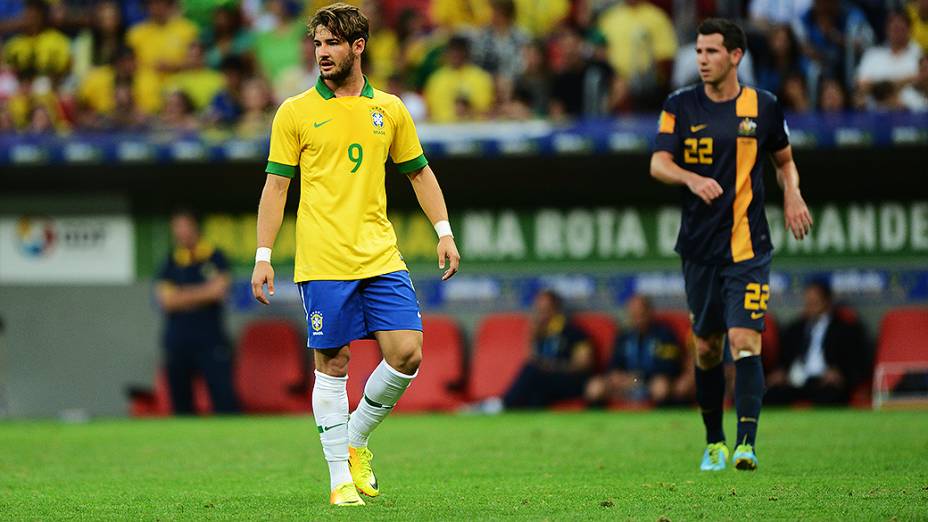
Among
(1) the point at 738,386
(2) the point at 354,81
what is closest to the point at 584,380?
(1) the point at 738,386

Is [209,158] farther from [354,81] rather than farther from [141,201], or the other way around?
[354,81]

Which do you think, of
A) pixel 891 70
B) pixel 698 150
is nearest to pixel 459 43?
pixel 891 70

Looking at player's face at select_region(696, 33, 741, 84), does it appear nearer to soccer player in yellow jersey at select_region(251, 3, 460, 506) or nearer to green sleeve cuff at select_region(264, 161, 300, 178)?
soccer player in yellow jersey at select_region(251, 3, 460, 506)

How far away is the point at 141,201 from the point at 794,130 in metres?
6.78

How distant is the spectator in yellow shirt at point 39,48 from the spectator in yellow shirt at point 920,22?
8.98 metres

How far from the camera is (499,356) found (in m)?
14.8

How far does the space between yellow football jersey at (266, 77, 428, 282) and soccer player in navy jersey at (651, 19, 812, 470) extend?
6.52 feet

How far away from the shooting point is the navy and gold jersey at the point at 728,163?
25.6 feet

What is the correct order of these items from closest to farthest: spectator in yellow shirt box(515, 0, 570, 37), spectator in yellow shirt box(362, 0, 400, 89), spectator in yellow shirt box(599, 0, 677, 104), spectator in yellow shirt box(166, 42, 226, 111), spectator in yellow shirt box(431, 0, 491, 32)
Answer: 1. spectator in yellow shirt box(599, 0, 677, 104)
2. spectator in yellow shirt box(362, 0, 400, 89)
3. spectator in yellow shirt box(515, 0, 570, 37)
4. spectator in yellow shirt box(166, 42, 226, 111)
5. spectator in yellow shirt box(431, 0, 491, 32)

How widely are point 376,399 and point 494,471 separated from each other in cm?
169

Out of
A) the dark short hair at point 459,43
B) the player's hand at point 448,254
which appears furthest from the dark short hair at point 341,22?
the dark short hair at point 459,43

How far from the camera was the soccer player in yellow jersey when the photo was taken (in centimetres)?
621

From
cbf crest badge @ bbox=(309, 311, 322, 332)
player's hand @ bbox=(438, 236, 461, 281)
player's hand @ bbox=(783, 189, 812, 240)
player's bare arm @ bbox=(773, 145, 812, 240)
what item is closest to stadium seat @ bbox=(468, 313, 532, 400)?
player's bare arm @ bbox=(773, 145, 812, 240)

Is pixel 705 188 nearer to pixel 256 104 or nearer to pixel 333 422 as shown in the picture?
pixel 333 422
